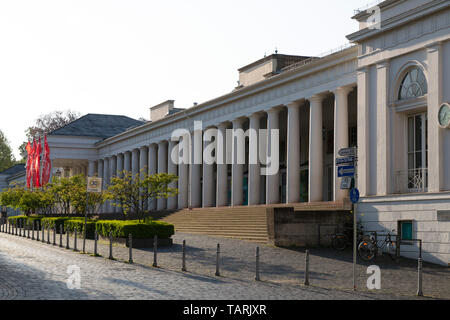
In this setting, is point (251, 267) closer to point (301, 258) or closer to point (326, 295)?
point (301, 258)

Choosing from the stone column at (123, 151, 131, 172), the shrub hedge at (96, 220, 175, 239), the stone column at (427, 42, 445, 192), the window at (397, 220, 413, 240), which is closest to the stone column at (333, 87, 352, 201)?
the window at (397, 220, 413, 240)

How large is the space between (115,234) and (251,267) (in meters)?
11.6

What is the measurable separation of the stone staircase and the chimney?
22.0 metres

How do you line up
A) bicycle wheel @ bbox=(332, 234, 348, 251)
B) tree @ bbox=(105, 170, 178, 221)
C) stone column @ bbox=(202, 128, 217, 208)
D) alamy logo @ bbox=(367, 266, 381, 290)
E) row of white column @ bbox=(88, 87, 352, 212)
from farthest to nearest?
1. stone column @ bbox=(202, 128, 217, 208)
2. row of white column @ bbox=(88, 87, 352, 212)
3. tree @ bbox=(105, 170, 178, 221)
4. bicycle wheel @ bbox=(332, 234, 348, 251)
5. alamy logo @ bbox=(367, 266, 381, 290)

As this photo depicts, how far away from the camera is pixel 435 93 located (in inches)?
1000

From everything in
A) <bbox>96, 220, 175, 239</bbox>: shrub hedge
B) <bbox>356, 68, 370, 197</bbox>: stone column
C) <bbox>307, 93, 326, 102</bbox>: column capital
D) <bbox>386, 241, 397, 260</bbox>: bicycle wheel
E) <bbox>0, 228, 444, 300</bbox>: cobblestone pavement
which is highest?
<bbox>307, 93, 326, 102</bbox>: column capital

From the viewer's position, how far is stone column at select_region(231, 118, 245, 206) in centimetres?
4378

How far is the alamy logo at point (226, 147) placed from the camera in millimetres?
39688

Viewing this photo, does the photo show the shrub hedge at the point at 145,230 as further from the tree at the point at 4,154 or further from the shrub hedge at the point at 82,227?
the tree at the point at 4,154

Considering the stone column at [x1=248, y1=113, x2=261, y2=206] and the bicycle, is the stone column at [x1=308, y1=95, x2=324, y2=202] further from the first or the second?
the bicycle

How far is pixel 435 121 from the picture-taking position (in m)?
25.3

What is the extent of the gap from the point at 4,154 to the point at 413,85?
417 feet

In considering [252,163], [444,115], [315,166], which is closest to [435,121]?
[444,115]

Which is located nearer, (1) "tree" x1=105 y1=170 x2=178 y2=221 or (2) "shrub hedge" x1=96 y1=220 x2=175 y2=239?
(2) "shrub hedge" x1=96 y1=220 x2=175 y2=239
